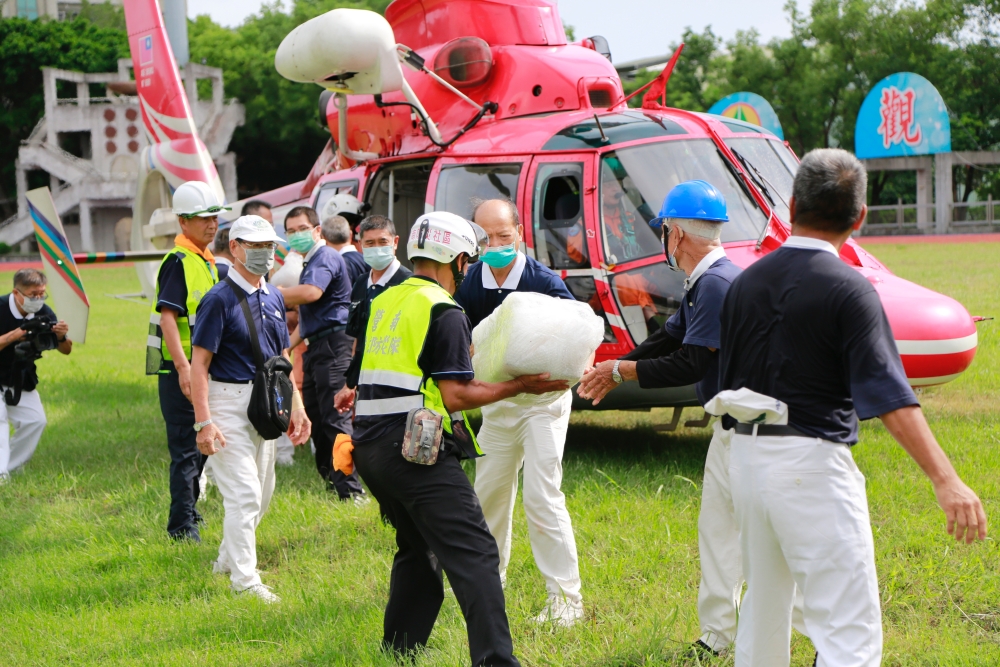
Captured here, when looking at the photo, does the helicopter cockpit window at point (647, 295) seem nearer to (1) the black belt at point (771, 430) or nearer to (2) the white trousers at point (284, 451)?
(2) the white trousers at point (284, 451)

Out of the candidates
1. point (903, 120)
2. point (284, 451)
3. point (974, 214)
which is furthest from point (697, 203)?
point (974, 214)

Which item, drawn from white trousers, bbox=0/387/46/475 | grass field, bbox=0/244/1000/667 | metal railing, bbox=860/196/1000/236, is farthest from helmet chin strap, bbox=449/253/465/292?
metal railing, bbox=860/196/1000/236

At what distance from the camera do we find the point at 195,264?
6023mm

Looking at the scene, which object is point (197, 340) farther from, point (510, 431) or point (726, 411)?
point (726, 411)

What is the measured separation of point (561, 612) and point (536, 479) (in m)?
0.62

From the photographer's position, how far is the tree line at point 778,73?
43.2 m

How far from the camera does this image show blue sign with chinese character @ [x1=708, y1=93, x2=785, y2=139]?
19.1 meters

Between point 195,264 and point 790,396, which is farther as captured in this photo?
point 195,264

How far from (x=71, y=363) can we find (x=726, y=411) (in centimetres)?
1452

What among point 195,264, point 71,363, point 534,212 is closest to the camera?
point 195,264

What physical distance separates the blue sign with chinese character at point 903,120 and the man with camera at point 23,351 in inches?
1316

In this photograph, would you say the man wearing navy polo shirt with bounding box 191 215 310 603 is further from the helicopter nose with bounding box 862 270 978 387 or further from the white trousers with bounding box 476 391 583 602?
the helicopter nose with bounding box 862 270 978 387

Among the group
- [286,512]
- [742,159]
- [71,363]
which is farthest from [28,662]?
[71,363]

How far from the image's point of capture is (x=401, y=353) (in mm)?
3844
